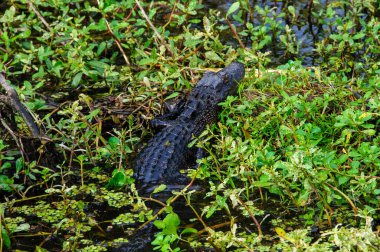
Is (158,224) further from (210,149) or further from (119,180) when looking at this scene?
(210,149)

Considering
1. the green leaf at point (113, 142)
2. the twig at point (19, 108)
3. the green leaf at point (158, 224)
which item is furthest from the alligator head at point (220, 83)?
the green leaf at point (158, 224)

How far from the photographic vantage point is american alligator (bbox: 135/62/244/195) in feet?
17.6

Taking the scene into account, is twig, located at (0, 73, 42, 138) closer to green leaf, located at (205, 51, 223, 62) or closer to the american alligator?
the american alligator

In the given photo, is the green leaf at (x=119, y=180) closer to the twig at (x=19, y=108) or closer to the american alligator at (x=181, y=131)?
the american alligator at (x=181, y=131)

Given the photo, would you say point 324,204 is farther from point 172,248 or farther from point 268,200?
point 172,248

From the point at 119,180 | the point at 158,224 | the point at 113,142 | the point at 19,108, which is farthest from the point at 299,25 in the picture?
the point at 158,224

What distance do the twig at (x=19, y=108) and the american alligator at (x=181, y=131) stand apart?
0.85 metres

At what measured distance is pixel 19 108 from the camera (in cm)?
491

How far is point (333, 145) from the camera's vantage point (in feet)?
17.0

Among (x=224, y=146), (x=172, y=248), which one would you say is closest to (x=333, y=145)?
(x=224, y=146)

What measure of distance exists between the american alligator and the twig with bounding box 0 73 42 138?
846 millimetres

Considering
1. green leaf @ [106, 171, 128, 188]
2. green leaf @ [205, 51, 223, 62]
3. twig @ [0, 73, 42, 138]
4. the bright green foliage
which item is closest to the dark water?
the bright green foliage

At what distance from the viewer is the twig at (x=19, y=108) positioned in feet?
16.1

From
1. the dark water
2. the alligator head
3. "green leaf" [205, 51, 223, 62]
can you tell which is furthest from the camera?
the dark water
